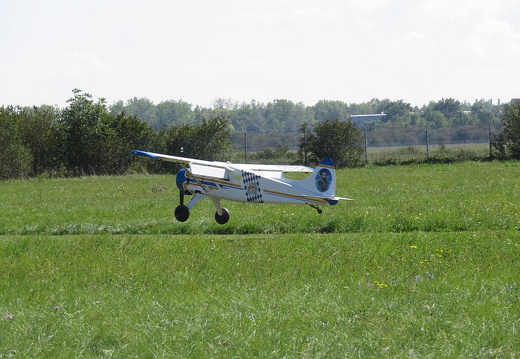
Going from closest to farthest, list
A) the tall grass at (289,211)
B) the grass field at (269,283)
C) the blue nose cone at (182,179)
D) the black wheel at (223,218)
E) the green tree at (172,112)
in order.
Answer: the grass field at (269,283)
the tall grass at (289,211)
the black wheel at (223,218)
the blue nose cone at (182,179)
the green tree at (172,112)

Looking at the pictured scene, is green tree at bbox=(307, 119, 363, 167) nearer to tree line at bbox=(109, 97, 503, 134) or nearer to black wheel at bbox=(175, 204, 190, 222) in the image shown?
black wheel at bbox=(175, 204, 190, 222)

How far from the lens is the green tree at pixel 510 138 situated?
154ft

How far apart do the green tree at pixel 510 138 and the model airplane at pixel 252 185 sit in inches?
1158

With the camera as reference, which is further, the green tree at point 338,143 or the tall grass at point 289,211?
the green tree at point 338,143

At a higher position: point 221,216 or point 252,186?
point 252,186

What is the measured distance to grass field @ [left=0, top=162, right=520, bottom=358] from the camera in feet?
27.9

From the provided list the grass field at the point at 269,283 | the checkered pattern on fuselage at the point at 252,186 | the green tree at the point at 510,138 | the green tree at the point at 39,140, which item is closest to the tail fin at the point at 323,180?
the grass field at the point at 269,283

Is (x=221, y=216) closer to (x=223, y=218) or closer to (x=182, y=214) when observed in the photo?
(x=223, y=218)

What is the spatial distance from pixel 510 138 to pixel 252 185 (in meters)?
31.2

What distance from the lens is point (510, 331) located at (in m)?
8.77

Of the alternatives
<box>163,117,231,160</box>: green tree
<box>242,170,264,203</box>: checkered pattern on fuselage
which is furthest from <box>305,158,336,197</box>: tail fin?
<box>163,117,231,160</box>: green tree

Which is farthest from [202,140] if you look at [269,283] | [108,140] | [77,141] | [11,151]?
[269,283]

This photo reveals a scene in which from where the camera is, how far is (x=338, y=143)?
48.3 m

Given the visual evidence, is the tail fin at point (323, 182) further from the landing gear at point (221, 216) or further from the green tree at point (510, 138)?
the green tree at point (510, 138)
